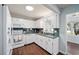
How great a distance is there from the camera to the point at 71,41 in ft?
4.11

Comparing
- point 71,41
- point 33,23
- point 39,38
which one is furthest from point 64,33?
point 33,23

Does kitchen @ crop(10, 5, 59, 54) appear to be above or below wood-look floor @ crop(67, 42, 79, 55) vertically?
above

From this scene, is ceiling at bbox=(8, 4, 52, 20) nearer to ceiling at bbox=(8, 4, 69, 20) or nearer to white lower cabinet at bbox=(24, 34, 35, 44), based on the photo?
ceiling at bbox=(8, 4, 69, 20)

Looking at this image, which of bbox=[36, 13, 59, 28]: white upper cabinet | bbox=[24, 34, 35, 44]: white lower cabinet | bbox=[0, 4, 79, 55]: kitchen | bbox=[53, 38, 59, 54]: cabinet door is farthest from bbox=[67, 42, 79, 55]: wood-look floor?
bbox=[24, 34, 35, 44]: white lower cabinet

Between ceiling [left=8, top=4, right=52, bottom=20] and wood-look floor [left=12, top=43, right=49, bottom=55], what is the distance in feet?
1.55

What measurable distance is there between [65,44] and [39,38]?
1.41ft

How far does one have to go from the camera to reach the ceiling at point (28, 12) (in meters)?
1.21

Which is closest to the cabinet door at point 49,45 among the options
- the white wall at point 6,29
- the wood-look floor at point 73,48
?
the wood-look floor at point 73,48

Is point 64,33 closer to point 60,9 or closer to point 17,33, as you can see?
point 60,9

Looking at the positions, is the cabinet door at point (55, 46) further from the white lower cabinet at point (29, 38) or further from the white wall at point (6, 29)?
the white wall at point (6, 29)

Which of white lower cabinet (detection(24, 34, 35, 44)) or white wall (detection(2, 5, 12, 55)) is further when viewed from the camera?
white lower cabinet (detection(24, 34, 35, 44))

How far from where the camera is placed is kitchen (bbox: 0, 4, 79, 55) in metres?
1.20

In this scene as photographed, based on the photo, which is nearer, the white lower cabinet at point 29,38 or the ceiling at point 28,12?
the ceiling at point 28,12

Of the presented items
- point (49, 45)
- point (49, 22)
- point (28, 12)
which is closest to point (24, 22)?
point (28, 12)
